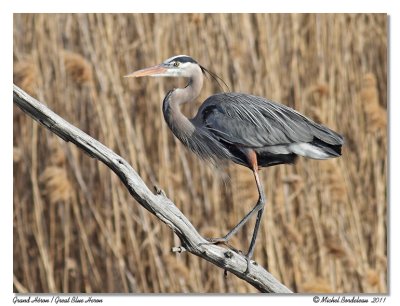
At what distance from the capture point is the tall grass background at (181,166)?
2.91m

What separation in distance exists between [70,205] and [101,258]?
0.24 metres

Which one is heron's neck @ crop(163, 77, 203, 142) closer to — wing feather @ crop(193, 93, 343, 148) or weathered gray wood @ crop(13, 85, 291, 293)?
wing feather @ crop(193, 93, 343, 148)

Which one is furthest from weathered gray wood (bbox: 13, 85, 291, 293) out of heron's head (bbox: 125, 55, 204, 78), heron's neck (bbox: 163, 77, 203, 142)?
heron's head (bbox: 125, 55, 204, 78)

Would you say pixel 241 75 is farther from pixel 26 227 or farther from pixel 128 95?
pixel 26 227

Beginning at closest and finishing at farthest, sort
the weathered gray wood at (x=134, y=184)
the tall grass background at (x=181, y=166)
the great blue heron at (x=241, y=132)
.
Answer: the weathered gray wood at (x=134, y=184) < the great blue heron at (x=241, y=132) < the tall grass background at (x=181, y=166)

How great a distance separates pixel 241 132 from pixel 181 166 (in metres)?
0.46

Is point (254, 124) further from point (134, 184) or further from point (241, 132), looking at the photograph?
point (134, 184)

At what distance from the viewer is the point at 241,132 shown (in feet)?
8.45

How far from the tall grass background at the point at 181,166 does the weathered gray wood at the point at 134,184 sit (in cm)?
63

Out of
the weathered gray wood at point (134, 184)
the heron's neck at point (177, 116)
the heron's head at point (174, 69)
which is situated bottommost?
the weathered gray wood at point (134, 184)

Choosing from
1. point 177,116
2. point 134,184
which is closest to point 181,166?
point 177,116

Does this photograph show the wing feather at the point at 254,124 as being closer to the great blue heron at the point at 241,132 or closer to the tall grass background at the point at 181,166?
the great blue heron at the point at 241,132

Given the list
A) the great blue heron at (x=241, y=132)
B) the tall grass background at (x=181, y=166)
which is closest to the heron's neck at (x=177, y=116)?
the great blue heron at (x=241, y=132)

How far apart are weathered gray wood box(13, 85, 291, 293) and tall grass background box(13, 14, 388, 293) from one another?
635 millimetres
